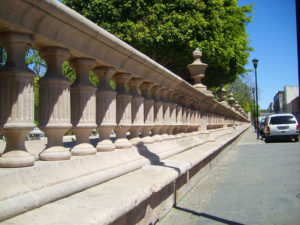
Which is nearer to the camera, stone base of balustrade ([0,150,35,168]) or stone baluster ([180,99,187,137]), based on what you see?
stone base of balustrade ([0,150,35,168])

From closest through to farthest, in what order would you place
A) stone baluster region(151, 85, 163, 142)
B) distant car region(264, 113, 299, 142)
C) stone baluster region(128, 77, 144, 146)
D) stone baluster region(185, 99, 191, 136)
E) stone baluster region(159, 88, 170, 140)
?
1. stone baluster region(128, 77, 144, 146)
2. stone baluster region(151, 85, 163, 142)
3. stone baluster region(159, 88, 170, 140)
4. stone baluster region(185, 99, 191, 136)
5. distant car region(264, 113, 299, 142)

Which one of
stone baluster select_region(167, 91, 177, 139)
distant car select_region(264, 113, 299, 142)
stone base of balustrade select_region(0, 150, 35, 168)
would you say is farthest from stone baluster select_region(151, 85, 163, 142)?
distant car select_region(264, 113, 299, 142)

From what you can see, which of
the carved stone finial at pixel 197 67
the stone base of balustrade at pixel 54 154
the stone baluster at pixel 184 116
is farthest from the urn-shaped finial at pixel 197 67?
the stone base of balustrade at pixel 54 154

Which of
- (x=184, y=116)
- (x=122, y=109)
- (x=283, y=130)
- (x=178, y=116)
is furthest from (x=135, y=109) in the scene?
(x=283, y=130)

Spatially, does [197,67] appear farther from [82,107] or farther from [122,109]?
[82,107]

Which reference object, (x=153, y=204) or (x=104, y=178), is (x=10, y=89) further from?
(x=153, y=204)

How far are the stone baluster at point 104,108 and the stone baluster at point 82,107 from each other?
1.00ft

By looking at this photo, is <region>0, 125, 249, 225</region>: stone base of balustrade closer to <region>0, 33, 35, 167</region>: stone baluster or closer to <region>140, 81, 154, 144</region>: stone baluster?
<region>0, 33, 35, 167</region>: stone baluster

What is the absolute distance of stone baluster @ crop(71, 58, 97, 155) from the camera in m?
2.90

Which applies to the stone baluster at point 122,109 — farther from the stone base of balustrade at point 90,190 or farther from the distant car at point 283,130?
the distant car at point 283,130

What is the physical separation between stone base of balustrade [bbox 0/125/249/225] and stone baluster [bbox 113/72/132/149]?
145 mm

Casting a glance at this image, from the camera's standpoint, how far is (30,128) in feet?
7.19

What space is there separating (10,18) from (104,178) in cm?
150

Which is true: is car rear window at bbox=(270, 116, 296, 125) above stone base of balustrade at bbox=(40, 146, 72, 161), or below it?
above
